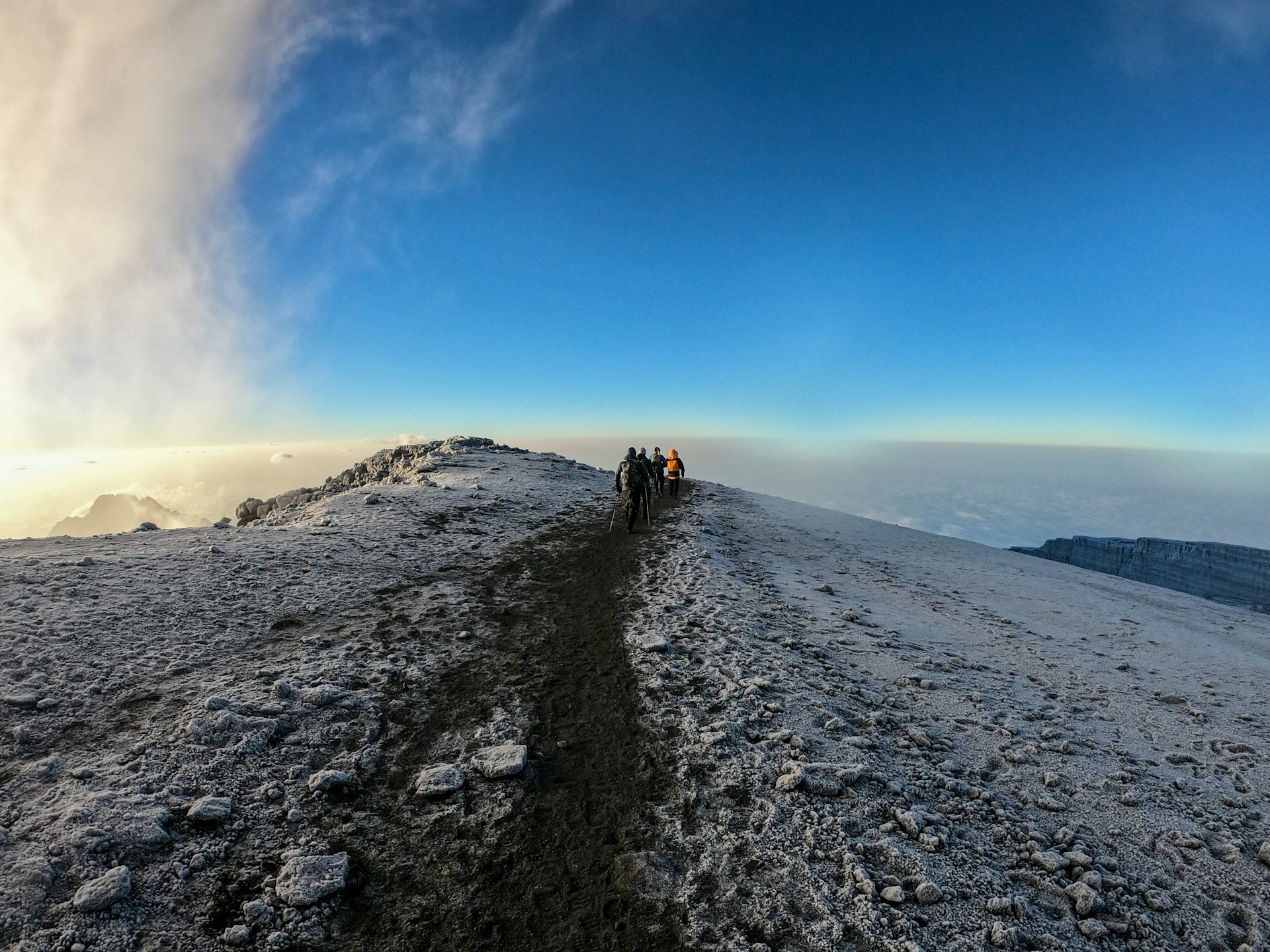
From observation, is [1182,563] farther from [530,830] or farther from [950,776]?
[530,830]

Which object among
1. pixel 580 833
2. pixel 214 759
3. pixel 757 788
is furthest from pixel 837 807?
pixel 214 759

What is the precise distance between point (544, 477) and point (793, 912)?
25190 millimetres

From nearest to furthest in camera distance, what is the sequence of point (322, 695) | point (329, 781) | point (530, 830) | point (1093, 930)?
point (1093, 930)
point (530, 830)
point (329, 781)
point (322, 695)

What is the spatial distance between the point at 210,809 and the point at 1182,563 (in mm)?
50537

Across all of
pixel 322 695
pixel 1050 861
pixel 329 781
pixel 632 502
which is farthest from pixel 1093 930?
pixel 632 502

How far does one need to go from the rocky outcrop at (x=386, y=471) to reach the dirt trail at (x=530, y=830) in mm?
17450

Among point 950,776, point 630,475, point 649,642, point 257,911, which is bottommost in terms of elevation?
point 257,911

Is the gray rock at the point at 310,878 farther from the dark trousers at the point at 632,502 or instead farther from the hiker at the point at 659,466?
the hiker at the point at 659,466

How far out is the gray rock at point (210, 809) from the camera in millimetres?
4473

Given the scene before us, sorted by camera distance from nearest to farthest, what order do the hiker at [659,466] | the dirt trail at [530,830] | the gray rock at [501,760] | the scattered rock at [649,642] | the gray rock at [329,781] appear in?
1. the dirt trail at [530,830]
2. the gray rock at [329,781]
3. the gray rock at [501,760]
4. the scattered rock at [649,642]
5. the hiker at [659,466]

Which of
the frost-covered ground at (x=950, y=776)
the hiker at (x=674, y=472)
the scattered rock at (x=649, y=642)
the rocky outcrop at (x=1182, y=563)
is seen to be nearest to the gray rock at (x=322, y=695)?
the frost-covered ground at (x=950, y=776)

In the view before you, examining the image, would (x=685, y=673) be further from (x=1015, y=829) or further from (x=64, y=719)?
(x=64, y=719)

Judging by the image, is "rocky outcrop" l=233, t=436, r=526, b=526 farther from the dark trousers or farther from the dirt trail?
the dirt trail

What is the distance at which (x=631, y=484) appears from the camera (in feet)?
60.3
